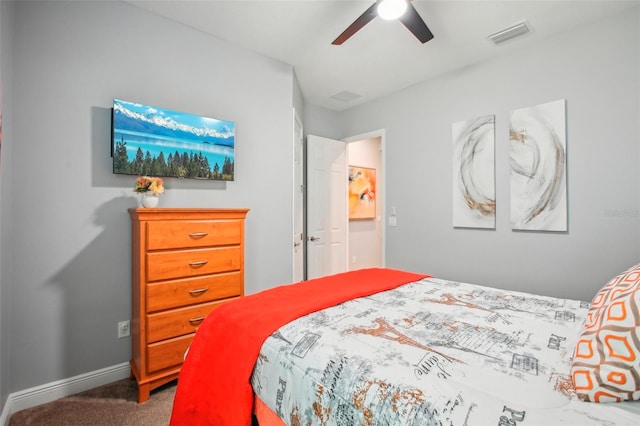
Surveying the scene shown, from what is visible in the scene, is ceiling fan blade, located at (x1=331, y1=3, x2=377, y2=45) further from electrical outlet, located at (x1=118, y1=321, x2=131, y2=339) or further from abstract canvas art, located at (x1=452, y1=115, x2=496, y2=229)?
electrical outlet, located at (x1=118, y1=321, x2=131, y2=339)

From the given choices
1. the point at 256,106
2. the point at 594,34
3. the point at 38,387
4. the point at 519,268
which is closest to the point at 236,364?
the point at 38,387

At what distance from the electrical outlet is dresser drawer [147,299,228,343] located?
46 centimetres

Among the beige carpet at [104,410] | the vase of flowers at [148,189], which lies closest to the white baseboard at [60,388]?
the beige carpet at [104,410]

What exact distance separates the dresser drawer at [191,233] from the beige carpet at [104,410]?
3.28ft

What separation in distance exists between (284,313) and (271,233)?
1.73 meters

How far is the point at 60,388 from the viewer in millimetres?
1990

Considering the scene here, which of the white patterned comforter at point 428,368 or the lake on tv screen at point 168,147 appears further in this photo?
the lake on tv screen at point 168,147

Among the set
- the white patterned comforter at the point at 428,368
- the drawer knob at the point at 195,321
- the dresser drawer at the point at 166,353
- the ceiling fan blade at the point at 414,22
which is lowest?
the dresser drawer at the point at 166,353

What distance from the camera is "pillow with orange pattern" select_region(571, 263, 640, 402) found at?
0.75 m

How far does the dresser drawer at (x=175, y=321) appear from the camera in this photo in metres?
1.95

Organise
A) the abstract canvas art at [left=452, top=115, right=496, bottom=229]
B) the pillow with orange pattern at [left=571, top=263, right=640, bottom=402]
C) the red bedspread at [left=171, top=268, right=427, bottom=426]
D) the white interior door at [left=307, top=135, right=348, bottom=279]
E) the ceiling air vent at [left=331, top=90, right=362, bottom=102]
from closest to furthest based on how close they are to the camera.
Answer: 1. the pillow with orange pattern at [left=571, top=263, right=640, bottom=402]
2. the red bedspread at [left=171, top=268, right=427, bottom=426]
3. the abstract canvas art at [left=452, top=115, right=496, bottom=229]
4. the ceiling air vent at [left=331, top=90, right=362, bottom=102]
5. the white interior door at [left=307, top=135, right=348, bottom=279]

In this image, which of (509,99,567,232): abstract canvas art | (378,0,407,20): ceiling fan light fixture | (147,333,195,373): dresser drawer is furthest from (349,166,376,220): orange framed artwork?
(147,333,195,373): dresser drawer

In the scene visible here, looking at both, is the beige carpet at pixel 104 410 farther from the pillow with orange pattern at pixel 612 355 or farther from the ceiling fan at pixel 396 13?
the ceiling fan at pixel 396 13

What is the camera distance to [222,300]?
223 cm
